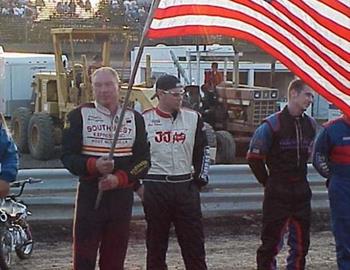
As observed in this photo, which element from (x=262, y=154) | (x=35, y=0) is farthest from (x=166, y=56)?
(x=262, y=154)

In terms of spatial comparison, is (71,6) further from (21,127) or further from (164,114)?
(164,114)

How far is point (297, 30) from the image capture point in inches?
214

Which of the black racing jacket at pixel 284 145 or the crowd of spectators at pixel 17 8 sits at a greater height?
the crowd of spectators at pixel 17 8

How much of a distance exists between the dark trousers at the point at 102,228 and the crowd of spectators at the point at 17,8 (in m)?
30.6

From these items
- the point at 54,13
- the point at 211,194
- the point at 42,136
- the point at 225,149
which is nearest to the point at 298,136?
the point at 211,194

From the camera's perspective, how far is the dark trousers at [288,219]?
7.11 metres

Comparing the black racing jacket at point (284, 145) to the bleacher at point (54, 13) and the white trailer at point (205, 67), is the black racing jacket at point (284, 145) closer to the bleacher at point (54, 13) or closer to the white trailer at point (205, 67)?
the white trailer at point (205, 67)

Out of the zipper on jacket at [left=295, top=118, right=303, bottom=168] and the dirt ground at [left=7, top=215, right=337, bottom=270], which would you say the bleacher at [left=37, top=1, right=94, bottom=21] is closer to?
the dirt ground at [left=7, top=215, right=337, bottom=270]

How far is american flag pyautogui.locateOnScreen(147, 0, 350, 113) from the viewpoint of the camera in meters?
5.39

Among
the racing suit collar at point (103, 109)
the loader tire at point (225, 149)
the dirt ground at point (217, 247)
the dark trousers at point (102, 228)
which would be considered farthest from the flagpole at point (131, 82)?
the loader tire at point (225, 149)

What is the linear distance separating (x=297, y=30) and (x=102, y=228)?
1.90m

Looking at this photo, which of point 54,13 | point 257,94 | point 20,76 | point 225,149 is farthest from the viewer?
point 54,13

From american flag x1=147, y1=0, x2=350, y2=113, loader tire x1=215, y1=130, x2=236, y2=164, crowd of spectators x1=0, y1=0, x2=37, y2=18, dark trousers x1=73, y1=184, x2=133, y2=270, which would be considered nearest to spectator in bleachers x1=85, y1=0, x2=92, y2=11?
crowd of spectators x1=0, y1=0, x2=37, y2=18

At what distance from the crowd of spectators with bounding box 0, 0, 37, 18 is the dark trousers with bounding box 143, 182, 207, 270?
29.9 meters
